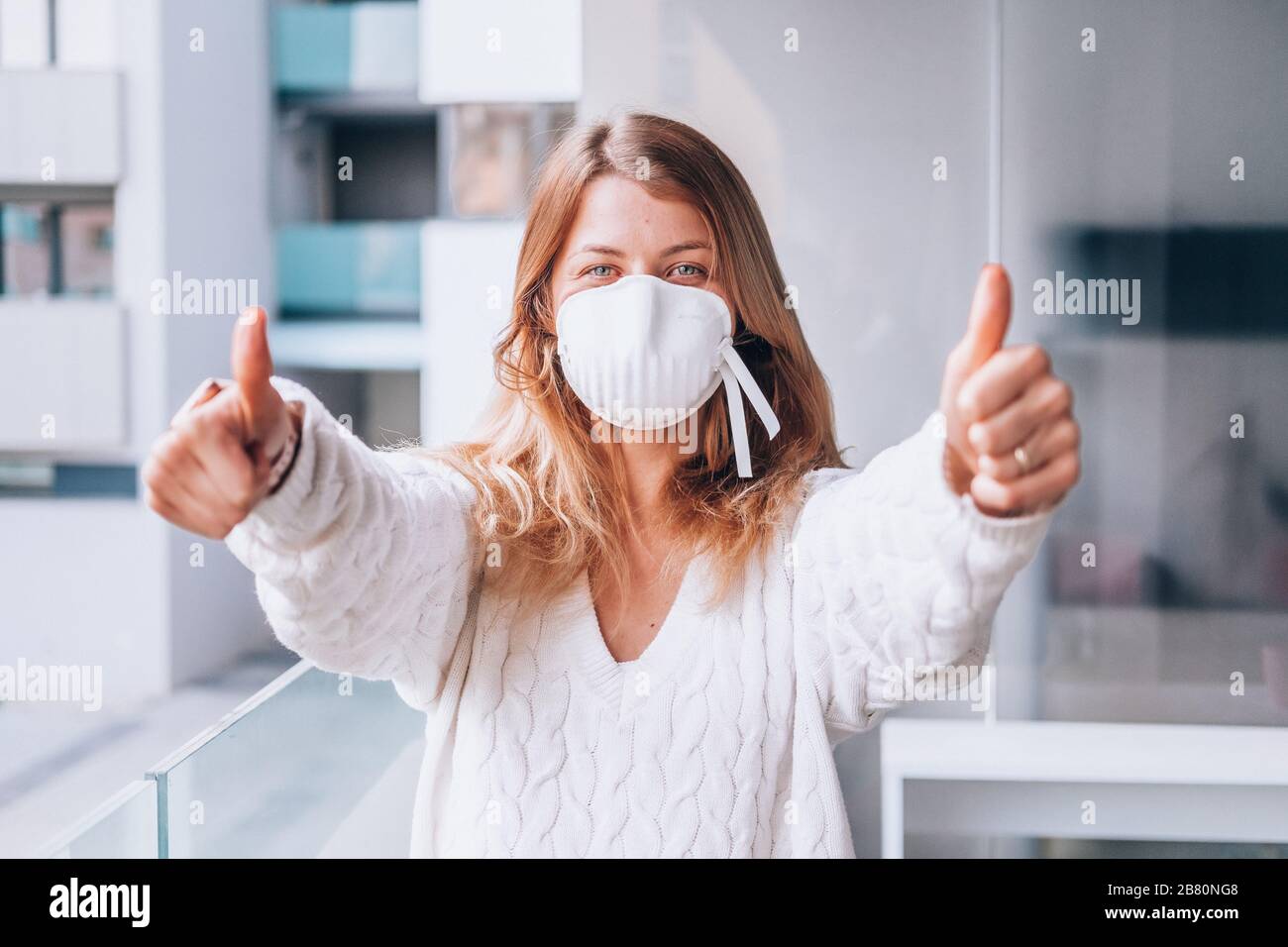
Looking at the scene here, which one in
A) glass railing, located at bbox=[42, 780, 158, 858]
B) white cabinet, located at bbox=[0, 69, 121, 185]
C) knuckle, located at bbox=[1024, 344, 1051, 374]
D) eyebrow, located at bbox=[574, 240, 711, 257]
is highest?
white cabinet, located at bbox=[0, 69, 121, 185]

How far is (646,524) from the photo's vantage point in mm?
789

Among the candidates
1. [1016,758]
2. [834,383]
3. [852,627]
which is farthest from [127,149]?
[1016,758]

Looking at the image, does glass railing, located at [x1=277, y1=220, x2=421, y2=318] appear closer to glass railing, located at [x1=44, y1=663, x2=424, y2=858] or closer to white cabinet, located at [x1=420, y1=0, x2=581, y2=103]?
white cabinet, located at [x1=420, y1=0, x2=581, y2=103]

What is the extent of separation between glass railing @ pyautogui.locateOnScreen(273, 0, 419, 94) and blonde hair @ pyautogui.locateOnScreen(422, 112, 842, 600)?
1.07 ft

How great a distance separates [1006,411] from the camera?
0.48m

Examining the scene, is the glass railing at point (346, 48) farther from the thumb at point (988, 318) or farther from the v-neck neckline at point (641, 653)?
the thumb at point (988, 318)

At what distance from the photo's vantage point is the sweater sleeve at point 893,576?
1.78ft

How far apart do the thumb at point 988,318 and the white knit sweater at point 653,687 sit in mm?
138

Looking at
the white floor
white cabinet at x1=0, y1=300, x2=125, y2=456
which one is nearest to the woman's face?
the white floor

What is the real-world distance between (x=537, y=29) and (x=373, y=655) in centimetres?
77

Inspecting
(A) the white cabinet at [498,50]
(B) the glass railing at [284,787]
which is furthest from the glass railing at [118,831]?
(A) the white cabinet at [498,50]

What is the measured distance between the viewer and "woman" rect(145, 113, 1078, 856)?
552 millimetres

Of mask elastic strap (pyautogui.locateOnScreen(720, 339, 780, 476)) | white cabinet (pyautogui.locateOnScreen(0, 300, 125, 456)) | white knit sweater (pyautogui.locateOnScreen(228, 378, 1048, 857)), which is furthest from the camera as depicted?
white cabinet (pyautogui.locateOnScreen(0, 300, 125, 456))
